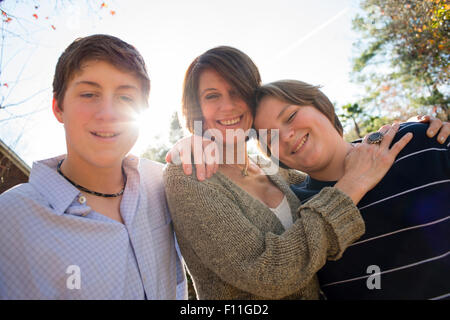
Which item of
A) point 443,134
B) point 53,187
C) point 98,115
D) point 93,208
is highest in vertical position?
point 98,115

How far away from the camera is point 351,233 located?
1638 millimetres

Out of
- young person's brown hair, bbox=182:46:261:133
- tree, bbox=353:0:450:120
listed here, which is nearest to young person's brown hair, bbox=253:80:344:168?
young person's brown hair, bbox=182:46:261:133

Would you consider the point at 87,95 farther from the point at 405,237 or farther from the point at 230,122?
the point at 405,237

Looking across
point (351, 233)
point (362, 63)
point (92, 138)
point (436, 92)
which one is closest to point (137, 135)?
point (92, 138)

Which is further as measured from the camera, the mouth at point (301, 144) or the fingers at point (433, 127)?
the mouth at point (301, 144)

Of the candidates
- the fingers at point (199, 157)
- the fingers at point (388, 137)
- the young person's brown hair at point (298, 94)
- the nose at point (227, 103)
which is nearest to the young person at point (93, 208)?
the fingers at point (199, 157)

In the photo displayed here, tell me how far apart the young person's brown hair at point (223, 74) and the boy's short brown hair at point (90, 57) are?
572mm

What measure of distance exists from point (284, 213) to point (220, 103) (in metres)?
1.05

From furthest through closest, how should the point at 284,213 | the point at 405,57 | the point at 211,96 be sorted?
the point at 405,57 < the point at 211,96 < the point at 284,213

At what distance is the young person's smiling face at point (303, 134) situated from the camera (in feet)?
7.11

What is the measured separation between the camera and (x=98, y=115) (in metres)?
1.72

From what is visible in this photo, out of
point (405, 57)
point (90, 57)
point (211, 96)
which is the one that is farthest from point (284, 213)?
point (405, 57)

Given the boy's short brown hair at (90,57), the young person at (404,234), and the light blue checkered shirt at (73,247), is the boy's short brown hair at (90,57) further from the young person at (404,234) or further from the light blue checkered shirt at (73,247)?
the young person at (404,234)

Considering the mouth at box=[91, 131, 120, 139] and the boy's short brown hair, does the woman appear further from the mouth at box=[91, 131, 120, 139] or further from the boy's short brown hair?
the boy's short brown hair
